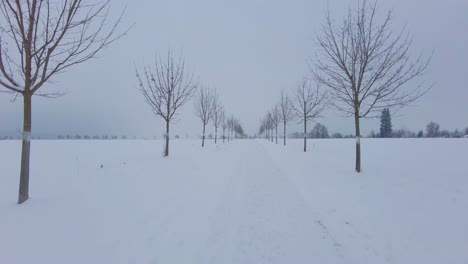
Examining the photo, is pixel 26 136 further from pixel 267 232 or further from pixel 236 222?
pixel 267 232

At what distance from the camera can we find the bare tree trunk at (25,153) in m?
5.15

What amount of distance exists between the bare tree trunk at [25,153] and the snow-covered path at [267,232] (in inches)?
160

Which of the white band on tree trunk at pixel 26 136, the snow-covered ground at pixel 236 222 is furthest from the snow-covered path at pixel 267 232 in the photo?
the white band on tree trunk at pixel 26 136

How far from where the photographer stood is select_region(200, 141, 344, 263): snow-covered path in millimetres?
3547

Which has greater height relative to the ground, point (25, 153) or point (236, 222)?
point (25, 153)

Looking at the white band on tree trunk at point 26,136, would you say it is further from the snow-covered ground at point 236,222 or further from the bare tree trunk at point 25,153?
the snow-covered ground at point 236,222

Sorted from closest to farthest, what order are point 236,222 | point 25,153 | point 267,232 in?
point 267,232 → point 236,222 → point 25,153

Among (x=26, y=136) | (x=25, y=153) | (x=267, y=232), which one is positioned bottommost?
(x=267, y=232)

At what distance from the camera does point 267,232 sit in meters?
4.30

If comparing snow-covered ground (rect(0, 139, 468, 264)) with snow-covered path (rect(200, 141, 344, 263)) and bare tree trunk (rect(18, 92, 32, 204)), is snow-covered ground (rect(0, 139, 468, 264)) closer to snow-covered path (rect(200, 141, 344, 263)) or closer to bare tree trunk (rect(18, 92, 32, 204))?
snow-covered path (rect(200, 141, 344, 263))

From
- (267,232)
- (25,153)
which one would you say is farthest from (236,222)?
(25,153)

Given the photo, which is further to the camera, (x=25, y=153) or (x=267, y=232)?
(x=25, y=153)

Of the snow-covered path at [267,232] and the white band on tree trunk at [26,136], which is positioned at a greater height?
the white band on tree trunk at [26,136]

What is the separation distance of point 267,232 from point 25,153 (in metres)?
5.27
